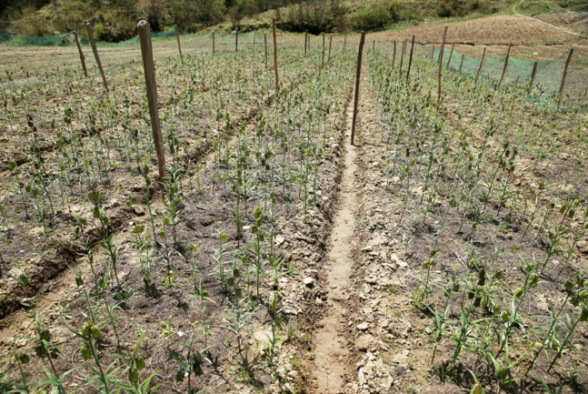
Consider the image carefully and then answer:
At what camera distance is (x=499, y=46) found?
3050 centimetres

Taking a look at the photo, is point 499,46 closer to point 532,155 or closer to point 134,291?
point 532,155

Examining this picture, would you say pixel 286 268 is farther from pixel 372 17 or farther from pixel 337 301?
pixel 372 17

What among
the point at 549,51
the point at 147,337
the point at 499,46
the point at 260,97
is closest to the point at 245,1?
the point at 499,46

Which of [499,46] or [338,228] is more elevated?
[499,46]

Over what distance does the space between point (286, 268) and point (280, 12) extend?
56.3 metres

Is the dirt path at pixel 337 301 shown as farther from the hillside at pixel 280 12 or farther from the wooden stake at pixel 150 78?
the hillside at pixel 280 12

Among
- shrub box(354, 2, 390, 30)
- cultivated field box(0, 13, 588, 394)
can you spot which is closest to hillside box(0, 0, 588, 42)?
shrub box(354, 2, 390, 30)

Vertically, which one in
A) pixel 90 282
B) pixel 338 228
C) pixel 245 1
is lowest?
pixel 338 228

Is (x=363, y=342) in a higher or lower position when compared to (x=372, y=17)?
lower

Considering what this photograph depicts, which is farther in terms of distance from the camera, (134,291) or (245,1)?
(245,1)

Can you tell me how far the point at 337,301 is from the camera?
11.9 ft

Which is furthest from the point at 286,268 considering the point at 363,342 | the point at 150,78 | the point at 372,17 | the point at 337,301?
the point at 372,17

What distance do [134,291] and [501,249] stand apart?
13.4ft

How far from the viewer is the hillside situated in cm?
4334
